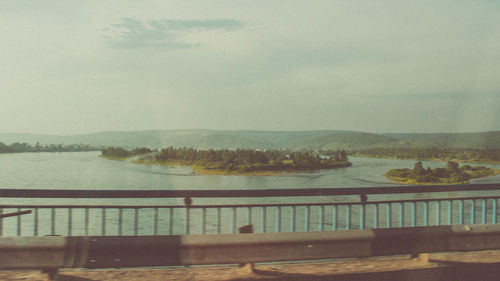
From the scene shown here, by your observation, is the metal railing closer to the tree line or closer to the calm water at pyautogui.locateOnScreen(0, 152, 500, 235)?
the calm water at pyautogui.locateOnScreen(0, 152, 500, 235)

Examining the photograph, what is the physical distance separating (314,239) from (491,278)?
2446 mm

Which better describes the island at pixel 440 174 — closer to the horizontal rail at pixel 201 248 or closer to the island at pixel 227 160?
the island at pixel 227 160

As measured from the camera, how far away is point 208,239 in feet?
18.0

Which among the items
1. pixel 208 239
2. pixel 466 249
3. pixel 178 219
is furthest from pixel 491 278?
pixel 178 219

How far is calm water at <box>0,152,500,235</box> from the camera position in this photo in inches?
300

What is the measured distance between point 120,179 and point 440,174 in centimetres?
730

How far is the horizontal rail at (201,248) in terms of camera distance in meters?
5.10

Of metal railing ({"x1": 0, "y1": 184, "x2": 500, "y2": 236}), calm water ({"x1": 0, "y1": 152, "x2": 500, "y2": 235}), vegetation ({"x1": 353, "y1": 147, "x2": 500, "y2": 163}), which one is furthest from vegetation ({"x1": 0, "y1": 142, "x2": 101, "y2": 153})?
vegetation ({"x1": 353, "y1": 147, "x2": 500, "y2": 163})

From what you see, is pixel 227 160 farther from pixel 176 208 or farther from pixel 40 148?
pixel 40 148

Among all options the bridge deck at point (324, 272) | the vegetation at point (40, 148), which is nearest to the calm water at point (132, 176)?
the vegetation at point (40, 148)

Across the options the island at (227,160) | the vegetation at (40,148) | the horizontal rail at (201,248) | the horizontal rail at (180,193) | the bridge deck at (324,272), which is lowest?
the bridge deck at (324,272)

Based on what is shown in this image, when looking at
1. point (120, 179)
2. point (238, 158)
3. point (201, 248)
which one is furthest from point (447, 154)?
point (201, 248)

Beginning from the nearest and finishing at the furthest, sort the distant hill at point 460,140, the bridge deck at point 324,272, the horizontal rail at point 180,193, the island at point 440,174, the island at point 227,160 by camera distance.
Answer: the bridge deck at point 324,272 → the horizontal rail at point 180,193 → the island at point 227,160 → the island at point 440,174 → the distant hill at point 460,140

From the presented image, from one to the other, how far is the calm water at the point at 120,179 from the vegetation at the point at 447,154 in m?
0.37
